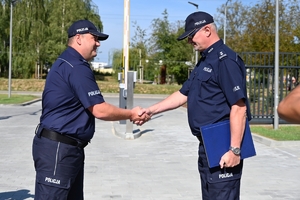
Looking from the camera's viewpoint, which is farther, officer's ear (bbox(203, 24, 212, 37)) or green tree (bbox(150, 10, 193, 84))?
green tree (bbox(150, 10, 193, 84))

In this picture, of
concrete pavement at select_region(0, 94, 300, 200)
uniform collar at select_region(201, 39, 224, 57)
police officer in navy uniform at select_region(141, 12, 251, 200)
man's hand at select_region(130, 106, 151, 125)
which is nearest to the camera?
police officer in navy uniform at select_region(141, 12, 251, 200)

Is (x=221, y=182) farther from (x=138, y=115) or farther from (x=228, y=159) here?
(x=138, y=115)

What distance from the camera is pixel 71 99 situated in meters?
4.39

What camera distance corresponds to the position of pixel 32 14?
168ft

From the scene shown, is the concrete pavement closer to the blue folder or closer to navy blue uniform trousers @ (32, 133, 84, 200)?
navy blue uniform trousers @ (32, 133, 84, 200)

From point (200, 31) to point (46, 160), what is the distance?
1.68 meters

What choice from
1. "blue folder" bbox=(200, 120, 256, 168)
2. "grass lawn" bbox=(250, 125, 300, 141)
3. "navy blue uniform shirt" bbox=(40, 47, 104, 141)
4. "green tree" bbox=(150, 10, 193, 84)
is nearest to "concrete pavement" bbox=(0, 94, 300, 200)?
"grass lawn" bbox=(250, 125, 300, 141)

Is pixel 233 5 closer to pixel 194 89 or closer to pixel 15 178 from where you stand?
pixel 15 178

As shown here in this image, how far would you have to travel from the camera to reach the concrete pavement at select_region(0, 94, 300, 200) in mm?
7566

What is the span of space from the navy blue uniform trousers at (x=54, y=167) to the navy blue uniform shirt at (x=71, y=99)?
14cm

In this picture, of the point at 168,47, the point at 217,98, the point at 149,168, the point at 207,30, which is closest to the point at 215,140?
the point at 217,98

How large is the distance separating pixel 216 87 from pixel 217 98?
9cm

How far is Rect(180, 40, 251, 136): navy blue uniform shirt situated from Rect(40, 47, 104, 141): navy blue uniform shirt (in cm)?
83

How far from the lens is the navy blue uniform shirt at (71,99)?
4359 millimetres
